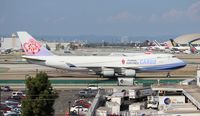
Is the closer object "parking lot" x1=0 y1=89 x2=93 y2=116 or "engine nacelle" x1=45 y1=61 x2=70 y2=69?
"parking lot" x1=0 y1=89 x2=93 y2=116

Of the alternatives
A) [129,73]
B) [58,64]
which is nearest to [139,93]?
[129,73]

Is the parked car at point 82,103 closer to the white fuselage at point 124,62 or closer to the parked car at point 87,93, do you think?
the parked car at point 87,93

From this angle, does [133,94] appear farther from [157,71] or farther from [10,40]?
[10,40]

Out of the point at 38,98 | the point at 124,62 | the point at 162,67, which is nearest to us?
the point at 38,98

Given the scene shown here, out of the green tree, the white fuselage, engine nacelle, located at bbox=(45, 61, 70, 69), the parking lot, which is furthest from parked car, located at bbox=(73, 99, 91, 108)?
engine nacelle, located at bbox=(45, 61, 70, 69)

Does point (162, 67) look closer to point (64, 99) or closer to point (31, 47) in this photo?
point (31, 47)

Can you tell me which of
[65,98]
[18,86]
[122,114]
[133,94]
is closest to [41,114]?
[122,114]

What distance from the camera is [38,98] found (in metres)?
26.9

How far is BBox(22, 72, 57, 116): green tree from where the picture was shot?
26.5m

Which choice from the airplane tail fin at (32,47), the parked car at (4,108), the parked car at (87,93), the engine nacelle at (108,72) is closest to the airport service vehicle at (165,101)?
the parked car at (4,108)

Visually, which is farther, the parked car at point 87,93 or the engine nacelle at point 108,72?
the engine nacelle at point 108,72

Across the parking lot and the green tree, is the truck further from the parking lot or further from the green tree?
the green tree

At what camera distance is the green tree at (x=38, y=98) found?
26.5 m

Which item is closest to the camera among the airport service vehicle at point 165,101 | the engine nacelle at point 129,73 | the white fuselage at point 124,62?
the airport service vehicle at point 165,101
